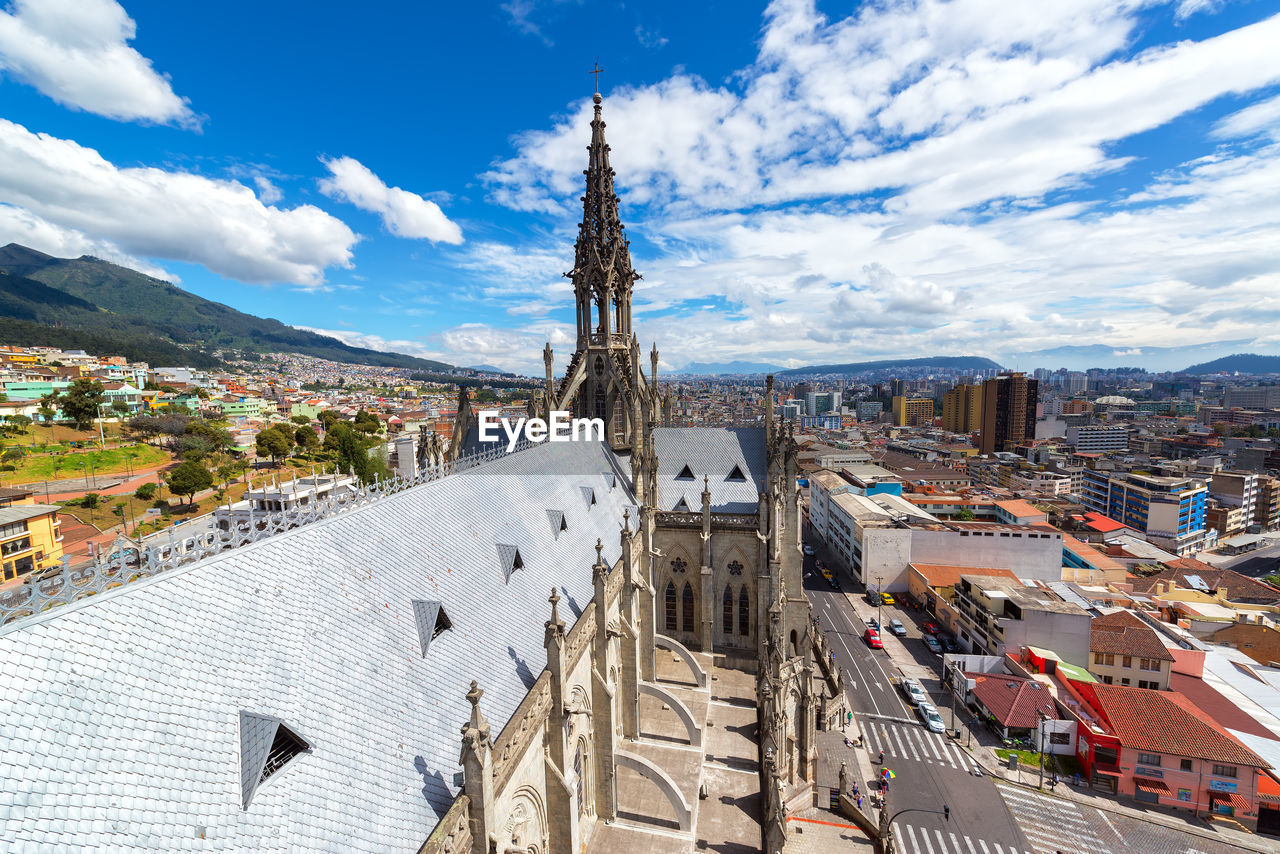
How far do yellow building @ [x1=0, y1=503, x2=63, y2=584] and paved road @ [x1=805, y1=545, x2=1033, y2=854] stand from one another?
210ft

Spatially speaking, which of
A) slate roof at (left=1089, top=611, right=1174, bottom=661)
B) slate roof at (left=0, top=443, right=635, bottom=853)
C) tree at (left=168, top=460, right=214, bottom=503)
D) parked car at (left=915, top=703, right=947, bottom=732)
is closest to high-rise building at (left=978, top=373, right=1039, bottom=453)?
slate roof at (left=1089, top=611, right=1174, bottom=661)

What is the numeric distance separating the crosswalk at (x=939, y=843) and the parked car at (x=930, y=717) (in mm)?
9889

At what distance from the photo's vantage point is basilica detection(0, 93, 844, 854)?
779 centimetres

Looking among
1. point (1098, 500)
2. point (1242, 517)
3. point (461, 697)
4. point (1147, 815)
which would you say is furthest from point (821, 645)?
point (1242, 517)

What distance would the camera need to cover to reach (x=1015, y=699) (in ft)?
127

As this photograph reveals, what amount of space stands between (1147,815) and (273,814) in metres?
48.5

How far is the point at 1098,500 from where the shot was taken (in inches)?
4080

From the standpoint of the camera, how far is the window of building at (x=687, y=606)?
3522 cm

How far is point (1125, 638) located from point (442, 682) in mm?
56449

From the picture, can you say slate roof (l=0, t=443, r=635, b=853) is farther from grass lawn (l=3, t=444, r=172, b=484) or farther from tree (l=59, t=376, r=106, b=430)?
tree (l=59, t=376, r=106, b=430)

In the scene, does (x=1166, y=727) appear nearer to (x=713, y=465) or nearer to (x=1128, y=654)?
(x=1128, y=654)

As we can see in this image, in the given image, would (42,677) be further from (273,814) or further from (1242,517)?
(1242,517)

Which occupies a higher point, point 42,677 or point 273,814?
point 42,677

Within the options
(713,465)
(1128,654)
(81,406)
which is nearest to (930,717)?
(1128,654)
